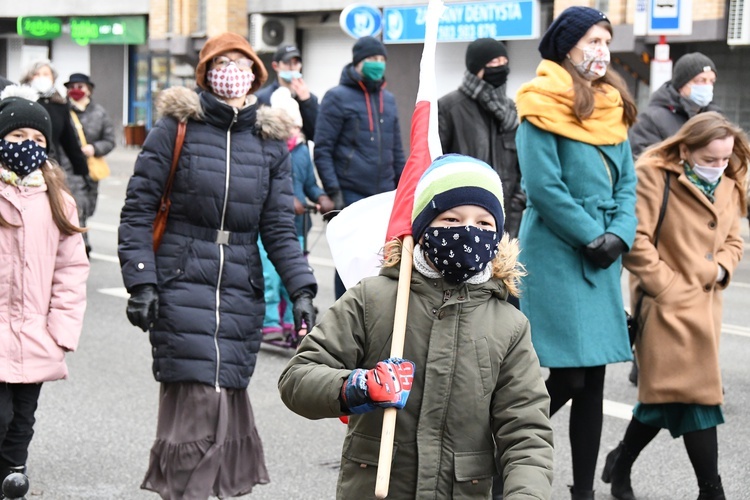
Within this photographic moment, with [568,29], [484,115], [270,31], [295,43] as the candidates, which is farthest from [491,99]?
[295,43]

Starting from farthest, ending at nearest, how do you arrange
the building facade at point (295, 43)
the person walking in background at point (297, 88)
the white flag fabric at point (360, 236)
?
1. the building facade at point (295, 43)
2. the person walking in background at point (297, 88)
3. the white flag fabric at point (360, 236)

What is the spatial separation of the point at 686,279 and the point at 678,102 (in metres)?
2.88

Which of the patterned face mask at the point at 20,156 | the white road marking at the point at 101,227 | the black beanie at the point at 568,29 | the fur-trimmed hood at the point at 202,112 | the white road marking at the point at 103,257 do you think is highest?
the black beanie at the point at 568,29

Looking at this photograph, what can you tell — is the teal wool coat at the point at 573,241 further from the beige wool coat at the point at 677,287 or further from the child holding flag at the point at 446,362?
the child holding flag at the point at 446,362

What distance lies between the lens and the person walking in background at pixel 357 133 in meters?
8.51

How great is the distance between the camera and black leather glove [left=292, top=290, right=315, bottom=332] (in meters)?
4.90

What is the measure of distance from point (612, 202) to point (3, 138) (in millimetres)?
2456

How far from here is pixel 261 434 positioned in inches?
261

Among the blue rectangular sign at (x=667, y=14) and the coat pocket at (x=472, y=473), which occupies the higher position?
the blue rectangular sign at (x=667, y=14)

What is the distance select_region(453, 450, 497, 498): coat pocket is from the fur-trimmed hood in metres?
2.16

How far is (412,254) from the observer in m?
3.30

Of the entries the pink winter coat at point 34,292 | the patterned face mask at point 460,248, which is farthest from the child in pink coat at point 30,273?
the patterned face mask at point 460,248

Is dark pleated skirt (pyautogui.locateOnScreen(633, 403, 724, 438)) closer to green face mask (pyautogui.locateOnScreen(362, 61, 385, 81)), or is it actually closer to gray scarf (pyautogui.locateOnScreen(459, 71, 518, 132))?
gray scarf (pyautogui.locateOnScreen(459, 71, 518, 132))

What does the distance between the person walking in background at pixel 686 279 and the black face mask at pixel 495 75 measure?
1547mm
